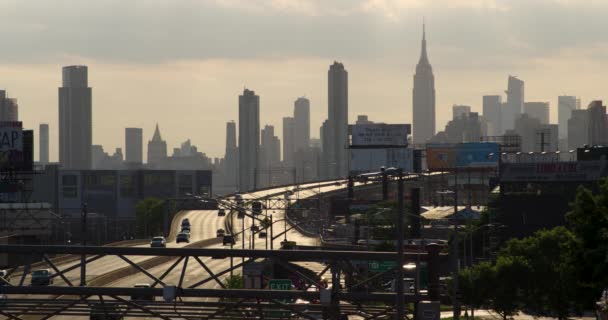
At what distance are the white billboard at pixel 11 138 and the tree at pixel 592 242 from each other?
3333 inches

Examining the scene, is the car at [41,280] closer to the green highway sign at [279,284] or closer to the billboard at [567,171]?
the green highway sign at [279,284]

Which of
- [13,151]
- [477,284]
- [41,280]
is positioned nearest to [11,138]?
[13,151]

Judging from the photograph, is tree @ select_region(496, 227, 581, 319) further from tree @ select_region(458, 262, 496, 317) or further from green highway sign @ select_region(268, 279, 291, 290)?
green highway sign @ select_region(268, 279, 291, 290)

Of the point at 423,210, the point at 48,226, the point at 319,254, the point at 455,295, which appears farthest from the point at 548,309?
the point at 423,210

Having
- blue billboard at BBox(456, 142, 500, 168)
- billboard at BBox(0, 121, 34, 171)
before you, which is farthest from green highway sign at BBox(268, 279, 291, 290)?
blue billboard at BBox(456, 142, 500, 168)

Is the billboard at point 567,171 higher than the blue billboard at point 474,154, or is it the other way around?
the blue billboard at point 474,154

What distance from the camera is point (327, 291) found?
37000mm

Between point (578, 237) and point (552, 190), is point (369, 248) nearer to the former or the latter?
point (552, 190)

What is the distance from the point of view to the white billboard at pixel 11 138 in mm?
139125

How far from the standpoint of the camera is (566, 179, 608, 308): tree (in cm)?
5941

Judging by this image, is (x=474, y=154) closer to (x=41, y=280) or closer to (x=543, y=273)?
(x=543, y=273)

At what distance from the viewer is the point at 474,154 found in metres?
188

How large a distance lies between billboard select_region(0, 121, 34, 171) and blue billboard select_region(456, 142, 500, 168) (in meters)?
65.1

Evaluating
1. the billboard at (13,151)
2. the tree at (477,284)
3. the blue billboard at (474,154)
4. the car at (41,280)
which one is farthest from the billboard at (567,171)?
the blue billboard at (474,154)
